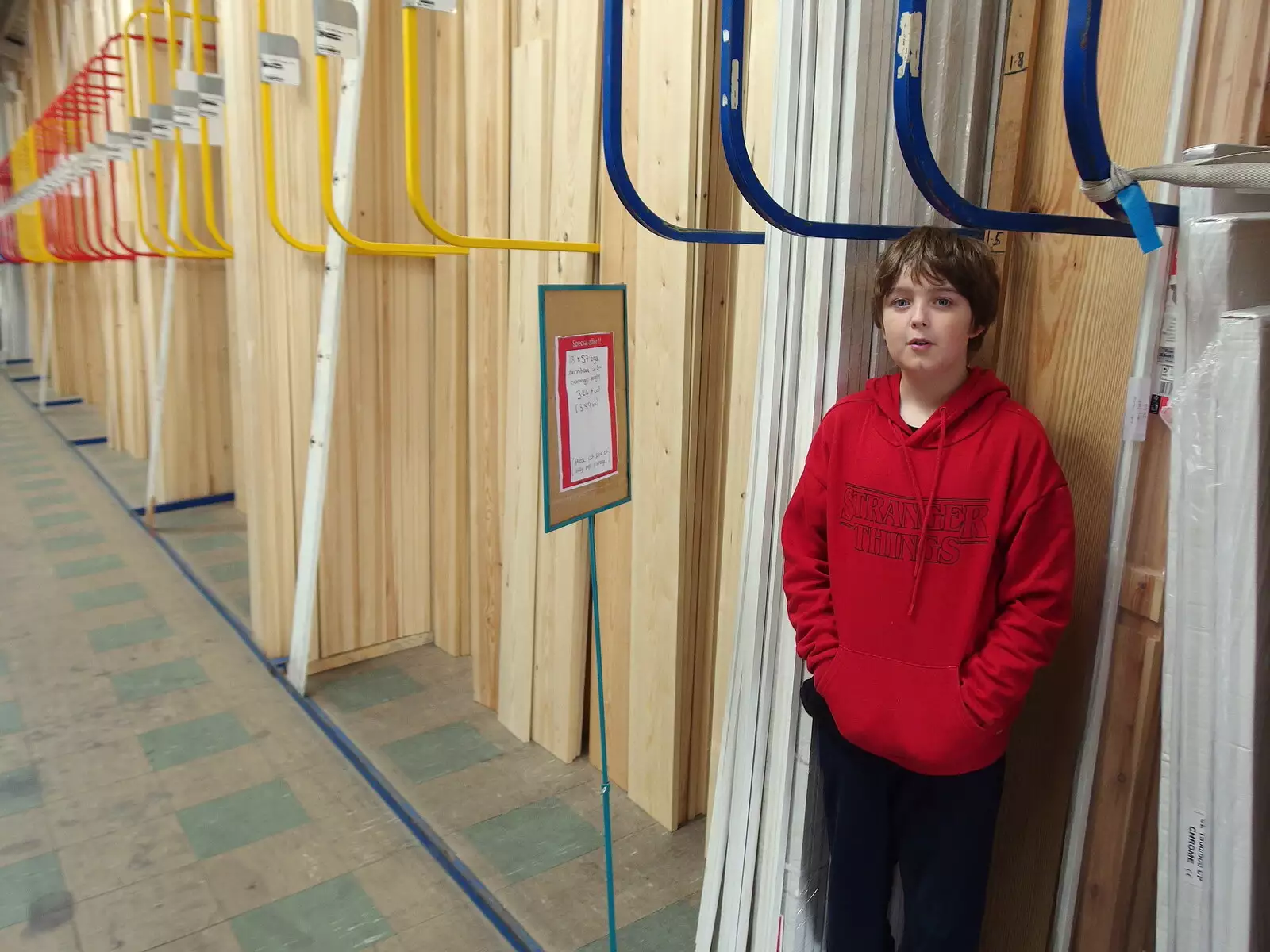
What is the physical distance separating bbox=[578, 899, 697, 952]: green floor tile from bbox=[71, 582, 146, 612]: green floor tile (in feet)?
8.89

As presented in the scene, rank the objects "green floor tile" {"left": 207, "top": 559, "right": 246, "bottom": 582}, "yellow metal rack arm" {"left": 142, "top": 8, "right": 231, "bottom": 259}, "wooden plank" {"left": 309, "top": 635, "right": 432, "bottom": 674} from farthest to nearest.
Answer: "yellow metal rack arm" {"left": 142, "top": 8, "right": 231, "bottom": 259}
"green floor tile" {"left": 207, "top": 559, "right": 246, "bottom": 582}
"wooden plank" {"left": 309, "top": 635, "right": 432, "bottom": 674}

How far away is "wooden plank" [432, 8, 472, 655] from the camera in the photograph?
286 centimetres

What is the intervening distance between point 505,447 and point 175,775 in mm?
1271

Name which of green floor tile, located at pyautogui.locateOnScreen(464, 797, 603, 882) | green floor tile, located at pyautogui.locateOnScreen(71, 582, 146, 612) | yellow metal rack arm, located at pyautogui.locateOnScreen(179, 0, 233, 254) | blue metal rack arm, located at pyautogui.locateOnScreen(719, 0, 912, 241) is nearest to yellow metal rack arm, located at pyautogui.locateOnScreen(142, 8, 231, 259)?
yellow metal rack arm, located at pyautogui.locateOnScreen(179, 0, 233, 254)

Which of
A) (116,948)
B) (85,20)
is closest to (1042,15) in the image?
Answer: (116,948)

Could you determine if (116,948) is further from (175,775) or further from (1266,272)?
(1266,272)

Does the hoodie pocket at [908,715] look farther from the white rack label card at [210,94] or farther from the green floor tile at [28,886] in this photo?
the white rack label card at [210,94]

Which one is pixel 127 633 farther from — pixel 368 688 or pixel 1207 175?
pixel 1207 175

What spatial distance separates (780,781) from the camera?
4.86ft

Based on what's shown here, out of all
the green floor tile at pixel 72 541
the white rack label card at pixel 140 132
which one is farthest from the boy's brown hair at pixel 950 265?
the green floor tile at pixel 72 541

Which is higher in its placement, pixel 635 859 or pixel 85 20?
pixel 85 20

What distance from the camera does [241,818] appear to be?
234 centimetres

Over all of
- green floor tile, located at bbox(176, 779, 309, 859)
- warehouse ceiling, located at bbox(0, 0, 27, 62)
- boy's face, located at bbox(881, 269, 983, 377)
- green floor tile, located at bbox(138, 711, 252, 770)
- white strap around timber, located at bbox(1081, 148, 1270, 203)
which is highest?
warehouse ceiling, located at bbox(0, 0, 27, 62)

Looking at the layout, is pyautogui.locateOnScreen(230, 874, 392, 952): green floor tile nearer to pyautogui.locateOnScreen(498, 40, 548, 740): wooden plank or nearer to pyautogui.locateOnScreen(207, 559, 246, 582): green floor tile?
pyautogui.locateOnScreen(498, 40, 548, 740): wooden plank
